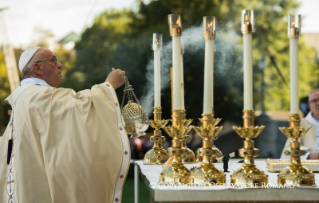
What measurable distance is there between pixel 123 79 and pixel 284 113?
15.4 m

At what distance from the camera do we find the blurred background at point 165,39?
13031 millimetres

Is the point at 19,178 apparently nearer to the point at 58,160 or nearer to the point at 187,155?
the point at 58,160

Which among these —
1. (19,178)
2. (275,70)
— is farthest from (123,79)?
(275,70)

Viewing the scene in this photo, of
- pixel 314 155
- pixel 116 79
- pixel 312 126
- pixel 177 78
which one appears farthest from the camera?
pixel 312 126

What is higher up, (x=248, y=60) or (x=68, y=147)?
(x=248, y=60)

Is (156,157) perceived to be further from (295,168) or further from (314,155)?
(314,155)

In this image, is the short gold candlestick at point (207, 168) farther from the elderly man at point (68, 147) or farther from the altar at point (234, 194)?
the elderly man at point (68, 147)

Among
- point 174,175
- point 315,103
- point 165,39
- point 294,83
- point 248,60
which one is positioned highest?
point 165,39

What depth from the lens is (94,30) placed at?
51.8 ft

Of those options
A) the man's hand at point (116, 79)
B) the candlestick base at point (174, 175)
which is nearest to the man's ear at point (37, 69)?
the man's hand at point (116, 79)

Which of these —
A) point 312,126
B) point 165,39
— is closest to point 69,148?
point 312,126

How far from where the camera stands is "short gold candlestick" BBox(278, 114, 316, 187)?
2.08 metres

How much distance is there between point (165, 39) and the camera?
11.8 metres

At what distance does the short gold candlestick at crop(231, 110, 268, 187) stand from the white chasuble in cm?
101
